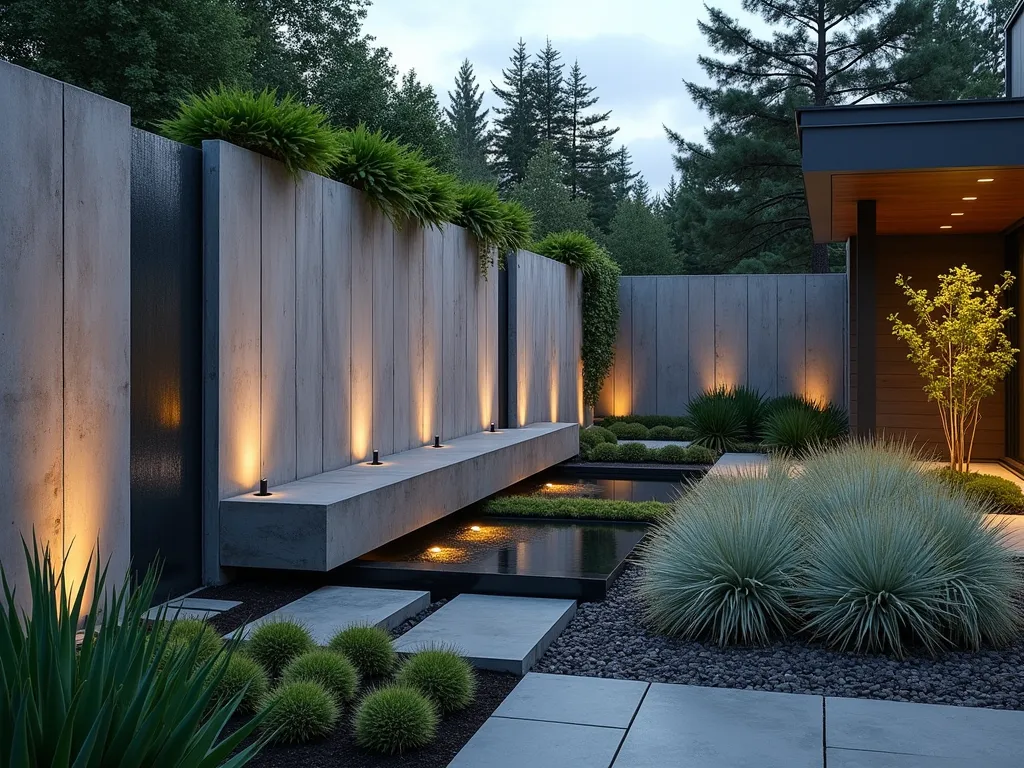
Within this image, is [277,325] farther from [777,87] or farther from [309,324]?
[777,87]

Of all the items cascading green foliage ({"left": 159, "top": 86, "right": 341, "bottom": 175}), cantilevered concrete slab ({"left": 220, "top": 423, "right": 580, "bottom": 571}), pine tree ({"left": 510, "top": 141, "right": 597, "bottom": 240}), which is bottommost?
cantilevered concrete slab ({"left": 220, "top": 423, "right": 580, "bottom": 571})

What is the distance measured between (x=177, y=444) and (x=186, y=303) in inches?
27.8

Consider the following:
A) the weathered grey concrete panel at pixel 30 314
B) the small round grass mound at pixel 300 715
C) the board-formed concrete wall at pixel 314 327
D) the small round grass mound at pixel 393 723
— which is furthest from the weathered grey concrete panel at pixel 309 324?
the small round grass mound at pixel 393 723

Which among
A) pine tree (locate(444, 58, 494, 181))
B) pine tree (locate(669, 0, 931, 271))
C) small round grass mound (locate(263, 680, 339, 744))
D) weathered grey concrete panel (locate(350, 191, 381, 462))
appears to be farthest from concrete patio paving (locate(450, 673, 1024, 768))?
pine tree (locate(444, 58, 494, 181))

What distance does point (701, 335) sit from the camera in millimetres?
14430

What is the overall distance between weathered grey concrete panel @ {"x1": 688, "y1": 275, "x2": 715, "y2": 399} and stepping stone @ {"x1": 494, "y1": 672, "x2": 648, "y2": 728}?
10848 millimetres

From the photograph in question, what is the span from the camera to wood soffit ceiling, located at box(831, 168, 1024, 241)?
753 centimetres

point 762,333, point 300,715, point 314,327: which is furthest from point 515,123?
point 300,715

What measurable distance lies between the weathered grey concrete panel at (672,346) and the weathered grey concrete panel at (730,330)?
0.46 meters

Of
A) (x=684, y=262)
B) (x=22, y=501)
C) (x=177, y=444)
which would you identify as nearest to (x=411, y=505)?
(x=177, y=444)

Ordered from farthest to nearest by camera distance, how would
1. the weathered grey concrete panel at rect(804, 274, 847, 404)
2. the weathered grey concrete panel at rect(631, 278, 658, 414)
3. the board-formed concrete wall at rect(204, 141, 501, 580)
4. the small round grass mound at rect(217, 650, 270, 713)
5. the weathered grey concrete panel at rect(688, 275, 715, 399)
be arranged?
the weathered grey concrete panel at rect(631, 278, 658, 414) → the weathered grey concrete panel at rect(688, 275, 715, 399) → the weathered grey concrete panel at rect(804, 274, 847, 404) → the board-formed concrete wall at rect(204, 141, 501, 580) → the small round grass mound at rect(217, 650, 270, 713)

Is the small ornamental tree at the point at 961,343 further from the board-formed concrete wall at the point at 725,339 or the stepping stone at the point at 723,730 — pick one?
the board-formed concrete wall at the point at 725,339

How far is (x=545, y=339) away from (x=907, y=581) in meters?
7.21

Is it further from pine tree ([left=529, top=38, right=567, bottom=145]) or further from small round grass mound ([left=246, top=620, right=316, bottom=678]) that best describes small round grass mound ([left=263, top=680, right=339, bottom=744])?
pine tree ([left=529, top=38, right=567, bottom=145])
